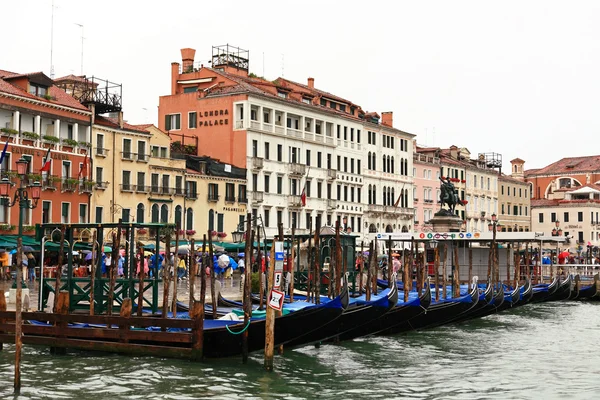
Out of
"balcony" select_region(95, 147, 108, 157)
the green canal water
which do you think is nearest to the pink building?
"balcony" select_region(95, 147, 108, 157)

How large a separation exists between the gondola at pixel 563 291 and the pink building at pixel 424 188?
25.3 metres

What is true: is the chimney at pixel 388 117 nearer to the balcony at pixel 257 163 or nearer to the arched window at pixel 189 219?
the balcony at pixel 257 163

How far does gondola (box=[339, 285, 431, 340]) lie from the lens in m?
21.7

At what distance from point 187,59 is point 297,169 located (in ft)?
26.5

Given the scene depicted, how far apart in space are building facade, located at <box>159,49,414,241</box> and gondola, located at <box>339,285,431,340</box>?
21.4m

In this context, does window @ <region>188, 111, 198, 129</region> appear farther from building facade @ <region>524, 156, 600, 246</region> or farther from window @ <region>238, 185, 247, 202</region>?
building facade @ <region>524, 156, 600, 246</region>

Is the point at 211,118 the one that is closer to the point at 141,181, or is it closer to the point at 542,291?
the point at 141,181

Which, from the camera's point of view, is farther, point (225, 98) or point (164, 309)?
point (225, 98)

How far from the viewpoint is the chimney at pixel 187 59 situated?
51688mm

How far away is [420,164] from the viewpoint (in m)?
63.8

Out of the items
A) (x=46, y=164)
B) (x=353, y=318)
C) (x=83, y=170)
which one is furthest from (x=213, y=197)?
(x=353, y=318)

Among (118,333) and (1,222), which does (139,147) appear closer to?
(1,222)

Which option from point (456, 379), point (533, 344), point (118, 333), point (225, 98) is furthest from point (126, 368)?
point (225, 98)

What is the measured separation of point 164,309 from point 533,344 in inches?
361
